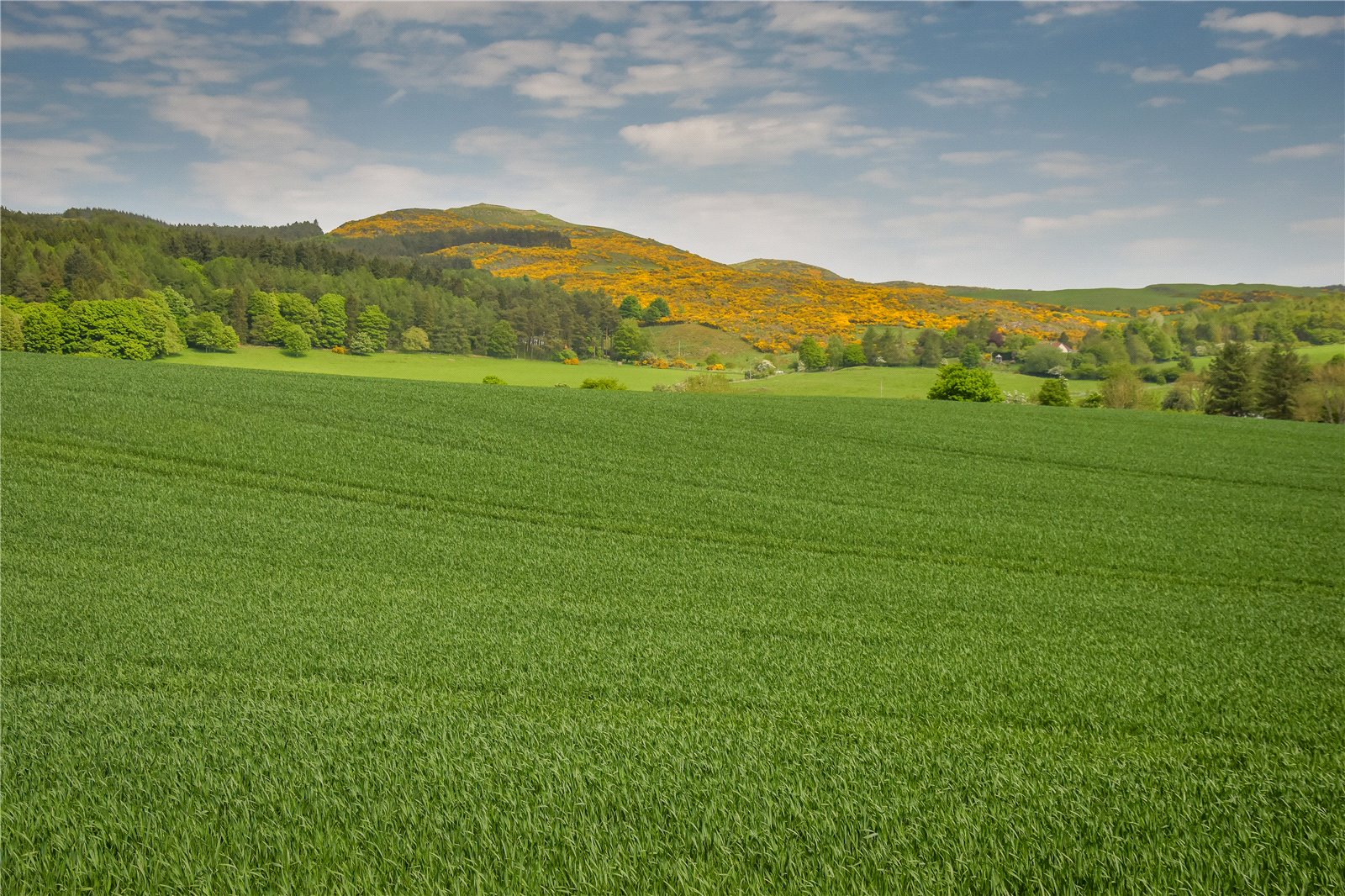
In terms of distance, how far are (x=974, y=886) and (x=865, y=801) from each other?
3.10 feet

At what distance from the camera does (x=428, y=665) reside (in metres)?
8.94

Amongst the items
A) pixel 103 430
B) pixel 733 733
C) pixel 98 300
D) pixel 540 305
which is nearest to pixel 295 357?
pixel 98 300

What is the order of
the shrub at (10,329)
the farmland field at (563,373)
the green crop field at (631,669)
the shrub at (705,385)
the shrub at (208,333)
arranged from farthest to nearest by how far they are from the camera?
the shrub at (705,385) < the farmland field at (563,373) < the shrub at (208,333) < the shrub at (10,329) < the green crop field at (631,669)

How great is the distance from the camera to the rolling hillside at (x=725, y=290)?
100m

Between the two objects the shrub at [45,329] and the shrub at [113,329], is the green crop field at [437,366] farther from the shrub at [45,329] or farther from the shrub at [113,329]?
the shrub at [45,329]

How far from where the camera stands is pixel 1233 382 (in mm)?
62812

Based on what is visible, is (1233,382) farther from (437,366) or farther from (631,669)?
(631,669)

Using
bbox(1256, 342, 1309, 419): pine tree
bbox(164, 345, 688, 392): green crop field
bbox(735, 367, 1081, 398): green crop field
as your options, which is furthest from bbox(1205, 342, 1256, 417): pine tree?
bbox(164, 345, 688, 392): green crop field

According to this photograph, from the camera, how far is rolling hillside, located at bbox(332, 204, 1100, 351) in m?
100

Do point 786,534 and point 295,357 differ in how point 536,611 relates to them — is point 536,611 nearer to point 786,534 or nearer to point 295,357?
point 786,534

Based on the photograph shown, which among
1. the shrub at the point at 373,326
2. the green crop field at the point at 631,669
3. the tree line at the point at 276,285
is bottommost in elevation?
the green crop field at the point at 631,669

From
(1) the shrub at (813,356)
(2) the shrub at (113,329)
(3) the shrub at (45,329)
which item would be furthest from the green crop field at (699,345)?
(3) the shrub at (45,329)

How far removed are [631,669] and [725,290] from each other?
356ft

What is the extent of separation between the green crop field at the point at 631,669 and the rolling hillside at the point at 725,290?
74.7 meters
